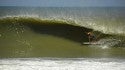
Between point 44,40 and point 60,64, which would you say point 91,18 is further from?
point 60,64

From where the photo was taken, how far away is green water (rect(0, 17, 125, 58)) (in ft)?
21.0

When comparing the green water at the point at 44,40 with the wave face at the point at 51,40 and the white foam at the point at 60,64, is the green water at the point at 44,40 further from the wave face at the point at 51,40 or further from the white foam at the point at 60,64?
the white foam at the point at 60,64

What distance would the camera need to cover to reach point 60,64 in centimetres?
283

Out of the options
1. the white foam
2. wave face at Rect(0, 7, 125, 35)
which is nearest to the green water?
wave face at Rect(0, 7, 125, 35)

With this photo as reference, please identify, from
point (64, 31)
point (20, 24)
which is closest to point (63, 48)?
point (64, 31)

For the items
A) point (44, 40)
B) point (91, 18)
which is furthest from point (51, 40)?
point (91, 18)

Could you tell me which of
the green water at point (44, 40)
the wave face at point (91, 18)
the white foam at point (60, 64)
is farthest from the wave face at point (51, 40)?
the white foam at point (60, 64)

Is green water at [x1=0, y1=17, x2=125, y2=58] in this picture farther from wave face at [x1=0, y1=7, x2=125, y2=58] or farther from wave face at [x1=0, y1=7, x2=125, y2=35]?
wave face at [x1=0, y1=7, x2=125, y2=35]

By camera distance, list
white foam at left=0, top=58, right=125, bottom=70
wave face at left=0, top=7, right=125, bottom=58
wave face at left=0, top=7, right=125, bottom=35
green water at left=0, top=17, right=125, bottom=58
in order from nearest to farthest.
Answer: white foam at left=0, top=58, right=125, bottom=70 < wave face at left=0, top=7, right=125, bottom=58 < green water at left=0, top=17, right=125, bottom=58 < wave face at left=0, top=7, right=125, bottom=35

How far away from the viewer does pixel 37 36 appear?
26.9 ft

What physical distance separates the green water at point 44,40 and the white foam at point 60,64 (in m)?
2.94

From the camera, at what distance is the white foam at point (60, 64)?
2.76m

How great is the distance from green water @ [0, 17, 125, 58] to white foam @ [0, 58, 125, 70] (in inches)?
116

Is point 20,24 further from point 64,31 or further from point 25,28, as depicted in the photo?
point 64,31
